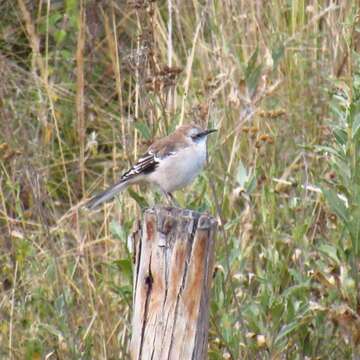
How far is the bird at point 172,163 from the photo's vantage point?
16.9 feet

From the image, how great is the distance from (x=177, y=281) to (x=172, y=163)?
1.66 metres

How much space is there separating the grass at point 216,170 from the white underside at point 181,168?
0.40 feet

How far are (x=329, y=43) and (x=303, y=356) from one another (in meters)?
2.66

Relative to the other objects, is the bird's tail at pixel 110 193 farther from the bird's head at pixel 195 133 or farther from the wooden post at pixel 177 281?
the wooden post at pixel 177 281

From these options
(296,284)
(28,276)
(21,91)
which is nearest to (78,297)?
(28,276)

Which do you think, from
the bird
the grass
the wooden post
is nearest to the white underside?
the bird

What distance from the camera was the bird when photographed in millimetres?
5148

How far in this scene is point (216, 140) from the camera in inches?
232

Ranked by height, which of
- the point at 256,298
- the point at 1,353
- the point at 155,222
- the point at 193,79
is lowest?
the point at 1,353

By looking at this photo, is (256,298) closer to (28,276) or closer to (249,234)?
(249,234)

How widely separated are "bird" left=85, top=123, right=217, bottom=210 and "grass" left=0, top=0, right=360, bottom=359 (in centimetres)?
11

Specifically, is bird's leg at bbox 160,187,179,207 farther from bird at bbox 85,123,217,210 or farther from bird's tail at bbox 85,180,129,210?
bird's tail at bbox 85,180,129,210

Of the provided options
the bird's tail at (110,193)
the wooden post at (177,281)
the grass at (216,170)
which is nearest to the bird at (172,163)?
the bird's tail at (110,193)

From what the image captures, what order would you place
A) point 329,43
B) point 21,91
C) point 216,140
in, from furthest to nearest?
point 21,91 < point 329,43 < point 216,140
